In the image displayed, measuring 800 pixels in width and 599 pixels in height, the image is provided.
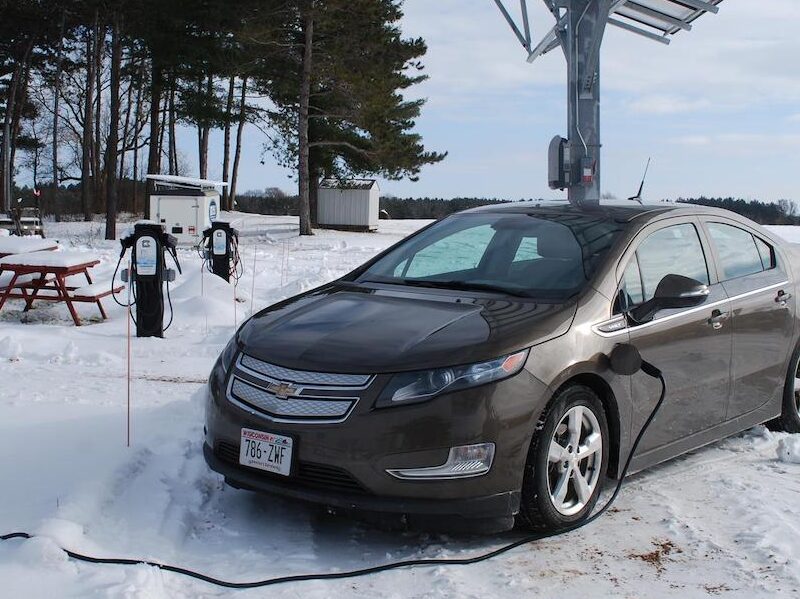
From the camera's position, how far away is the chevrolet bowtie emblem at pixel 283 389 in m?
3.90

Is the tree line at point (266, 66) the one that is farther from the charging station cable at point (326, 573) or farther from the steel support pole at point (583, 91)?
the charging station cable at point (326, 573)

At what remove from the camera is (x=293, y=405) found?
3883mm

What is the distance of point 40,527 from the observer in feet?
12.7

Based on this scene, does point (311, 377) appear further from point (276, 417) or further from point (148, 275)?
point (148, 275)

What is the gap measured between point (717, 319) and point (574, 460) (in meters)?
1.39

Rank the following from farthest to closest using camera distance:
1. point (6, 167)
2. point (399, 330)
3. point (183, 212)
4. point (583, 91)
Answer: point (6, 167) → point (183, 212) → point (583, 91) → point (399, 330)

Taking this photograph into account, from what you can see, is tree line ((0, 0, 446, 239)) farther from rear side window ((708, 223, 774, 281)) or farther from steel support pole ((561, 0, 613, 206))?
rear side window ((708, 223, 774, 281))

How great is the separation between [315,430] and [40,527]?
3.94 ft

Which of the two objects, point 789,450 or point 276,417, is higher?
point 276,417

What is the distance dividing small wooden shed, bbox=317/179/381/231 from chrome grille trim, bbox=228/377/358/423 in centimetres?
3398

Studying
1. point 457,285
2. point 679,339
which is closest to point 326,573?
point 457,285

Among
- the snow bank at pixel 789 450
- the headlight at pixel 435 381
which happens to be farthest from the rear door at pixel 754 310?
the headlight at pixel 435 381

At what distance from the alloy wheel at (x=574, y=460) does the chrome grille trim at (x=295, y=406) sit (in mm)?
930

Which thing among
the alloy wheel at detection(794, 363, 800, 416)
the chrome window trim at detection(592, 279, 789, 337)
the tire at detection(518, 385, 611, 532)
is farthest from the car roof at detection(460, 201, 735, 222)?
the tire at detection(518, 385, 611, 532)
